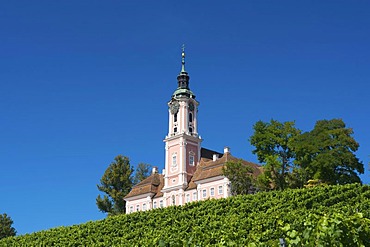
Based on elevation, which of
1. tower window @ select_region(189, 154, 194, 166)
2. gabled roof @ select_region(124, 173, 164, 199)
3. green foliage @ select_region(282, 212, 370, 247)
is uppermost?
tower window @ select_region(189, 154, 194, 166)

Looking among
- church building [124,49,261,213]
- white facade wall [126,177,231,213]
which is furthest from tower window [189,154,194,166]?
white facade wall [126,177,231,213]

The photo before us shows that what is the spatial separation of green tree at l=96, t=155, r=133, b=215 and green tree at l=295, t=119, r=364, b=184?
30.3 meters

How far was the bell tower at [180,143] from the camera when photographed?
214 feet

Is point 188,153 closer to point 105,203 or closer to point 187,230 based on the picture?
point 105,203

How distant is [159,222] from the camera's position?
1409 inches

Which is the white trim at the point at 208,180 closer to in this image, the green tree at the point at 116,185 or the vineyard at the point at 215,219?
the green tree at the point at 116,185

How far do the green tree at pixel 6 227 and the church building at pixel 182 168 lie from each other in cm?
1886

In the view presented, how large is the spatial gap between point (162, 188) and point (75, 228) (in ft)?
96.0

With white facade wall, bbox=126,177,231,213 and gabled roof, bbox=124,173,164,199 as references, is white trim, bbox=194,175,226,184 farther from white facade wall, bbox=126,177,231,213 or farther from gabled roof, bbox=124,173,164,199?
gabled roof, bbox=124,173,164,199

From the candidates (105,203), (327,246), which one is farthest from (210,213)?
(105,203)

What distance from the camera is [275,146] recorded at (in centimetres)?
4916

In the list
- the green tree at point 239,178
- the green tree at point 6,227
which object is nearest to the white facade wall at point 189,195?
the green tree at point 239,178

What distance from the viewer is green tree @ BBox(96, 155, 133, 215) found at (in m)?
68.9

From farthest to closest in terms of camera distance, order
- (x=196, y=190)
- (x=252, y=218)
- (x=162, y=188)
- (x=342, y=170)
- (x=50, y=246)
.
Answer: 1. (x=162, y=188)
2. (x=196, y=190)
3. (x=342, y=170)
4. (x=50, y=246)
5. (x=252, y=218)
